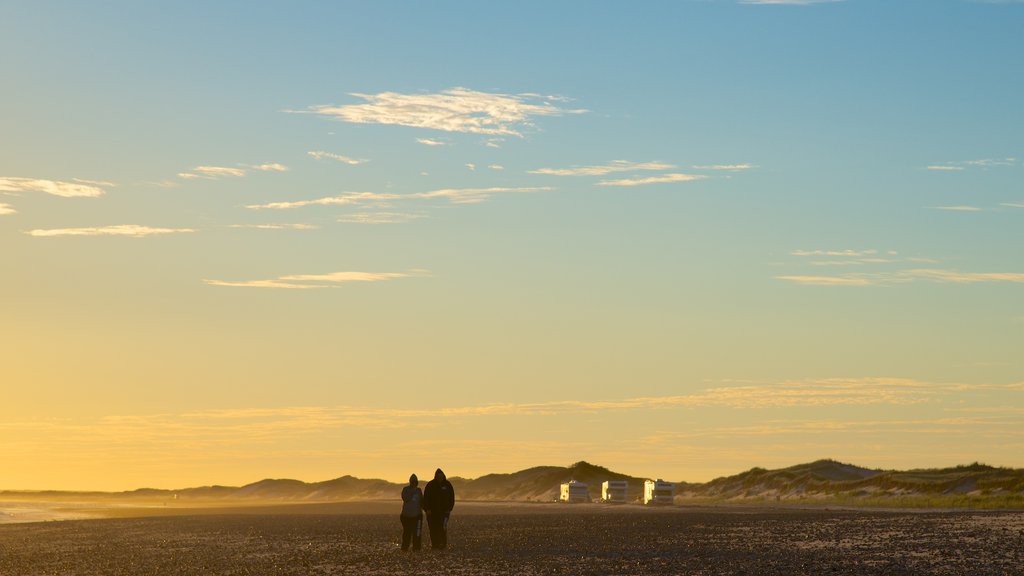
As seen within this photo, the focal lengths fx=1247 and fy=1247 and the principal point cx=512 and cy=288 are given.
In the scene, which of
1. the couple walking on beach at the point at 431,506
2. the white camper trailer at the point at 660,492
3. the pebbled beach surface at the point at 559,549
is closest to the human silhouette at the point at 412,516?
the couple walking on beach at the point at 431,506

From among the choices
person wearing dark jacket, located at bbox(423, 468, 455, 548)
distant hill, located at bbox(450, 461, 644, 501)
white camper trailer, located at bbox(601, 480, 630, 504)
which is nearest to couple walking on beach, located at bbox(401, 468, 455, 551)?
person wearing dark jacket, located at bbox(423, 468, 455, 548)

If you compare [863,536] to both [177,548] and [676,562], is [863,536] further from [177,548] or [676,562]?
[177,548]

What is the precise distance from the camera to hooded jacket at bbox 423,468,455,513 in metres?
39.8

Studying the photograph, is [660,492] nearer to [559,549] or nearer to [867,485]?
[867,485]

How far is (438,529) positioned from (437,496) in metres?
1.04

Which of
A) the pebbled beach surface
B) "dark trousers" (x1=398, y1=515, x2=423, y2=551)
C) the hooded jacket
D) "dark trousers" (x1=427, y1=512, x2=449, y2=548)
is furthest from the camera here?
the hooded jacket

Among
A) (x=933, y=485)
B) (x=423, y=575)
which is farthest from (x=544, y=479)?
(x=423, y=575)

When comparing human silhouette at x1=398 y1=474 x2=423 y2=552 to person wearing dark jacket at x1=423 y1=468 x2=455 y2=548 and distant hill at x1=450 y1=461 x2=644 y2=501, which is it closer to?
person wearing dark jacket at x1=423 y1=468 x2=455 y2=548

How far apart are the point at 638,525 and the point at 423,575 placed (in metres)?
28.0

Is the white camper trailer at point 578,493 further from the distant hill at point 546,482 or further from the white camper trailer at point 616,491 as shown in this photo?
the distant hill at point 546,482

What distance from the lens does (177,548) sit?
42781 mm

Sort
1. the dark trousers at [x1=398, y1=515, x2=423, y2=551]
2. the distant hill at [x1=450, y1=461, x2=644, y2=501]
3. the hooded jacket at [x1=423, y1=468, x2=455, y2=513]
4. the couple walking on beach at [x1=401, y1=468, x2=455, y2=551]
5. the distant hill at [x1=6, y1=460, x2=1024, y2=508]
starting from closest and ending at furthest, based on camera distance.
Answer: the dark trousers at [x1=398, y1=515, x2=423, y2=551]
the couple walking on beach at [x1=401, y1=468, x2=455, y2=551]
the hooded jacket at [x1=423, y1=468, x2=455, y2=513]
the distant hill at [x1=6, y1=460, x2=1024, y2=508]
the distant hill at [x1=450, y1=461, x2=644, y2=501]

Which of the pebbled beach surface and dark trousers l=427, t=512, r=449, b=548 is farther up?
dark trousers l=427, t=512, r=449, b=548

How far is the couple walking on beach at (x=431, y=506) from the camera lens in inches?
1539
